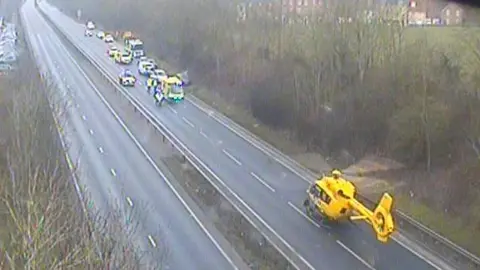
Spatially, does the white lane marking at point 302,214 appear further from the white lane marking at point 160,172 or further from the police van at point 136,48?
the police van at point 136,48

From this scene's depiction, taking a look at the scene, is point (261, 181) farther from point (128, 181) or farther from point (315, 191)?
point (315, 191)

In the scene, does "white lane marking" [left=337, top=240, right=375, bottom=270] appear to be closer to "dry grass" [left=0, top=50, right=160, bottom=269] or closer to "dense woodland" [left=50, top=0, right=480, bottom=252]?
"dense woodland" [left=50, top=0, right=480, bottom=252]

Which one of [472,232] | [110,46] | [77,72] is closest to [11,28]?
[110,46]

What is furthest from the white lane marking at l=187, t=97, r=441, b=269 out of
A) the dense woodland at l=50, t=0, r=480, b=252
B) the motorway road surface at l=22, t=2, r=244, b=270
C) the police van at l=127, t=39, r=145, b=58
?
the police van at l=127, t=39, r=145, b=58

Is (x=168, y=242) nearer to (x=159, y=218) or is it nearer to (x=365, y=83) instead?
(x=159, y=218)

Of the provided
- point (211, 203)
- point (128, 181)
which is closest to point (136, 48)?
point (128, 181)
